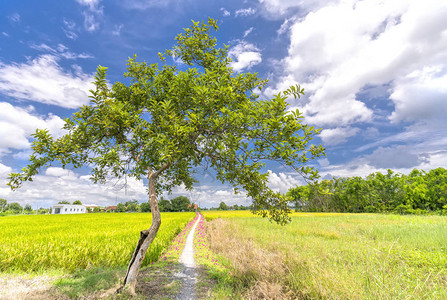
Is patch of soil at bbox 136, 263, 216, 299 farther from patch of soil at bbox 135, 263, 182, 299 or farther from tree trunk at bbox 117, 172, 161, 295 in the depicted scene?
tree trunk at bbox 117, 172, 161, 295

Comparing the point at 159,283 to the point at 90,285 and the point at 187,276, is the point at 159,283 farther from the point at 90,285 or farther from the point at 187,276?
the point at 90,285

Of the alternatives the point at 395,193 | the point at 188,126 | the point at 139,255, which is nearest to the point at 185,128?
the point at 188,126

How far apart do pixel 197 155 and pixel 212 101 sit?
7.22 ft

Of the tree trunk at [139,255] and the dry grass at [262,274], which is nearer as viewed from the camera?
the dry grass at [262,274]

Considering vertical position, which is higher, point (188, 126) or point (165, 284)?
point (188, 126)

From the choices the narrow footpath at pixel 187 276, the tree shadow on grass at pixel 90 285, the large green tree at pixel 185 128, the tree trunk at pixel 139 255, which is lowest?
the narrow footpath at pixel 187 276

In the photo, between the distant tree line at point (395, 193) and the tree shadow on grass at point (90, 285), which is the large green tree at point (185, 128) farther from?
the distant tree line at point (395, 193)

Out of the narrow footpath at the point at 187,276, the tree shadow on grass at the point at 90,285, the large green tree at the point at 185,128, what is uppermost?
the large green tree at the point at 185,128

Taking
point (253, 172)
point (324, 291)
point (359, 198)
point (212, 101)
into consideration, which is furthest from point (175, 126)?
point (359, 198)

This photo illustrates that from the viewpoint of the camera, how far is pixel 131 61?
21.8ft

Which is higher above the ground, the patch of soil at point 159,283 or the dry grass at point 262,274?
the dry grass at point 262,274

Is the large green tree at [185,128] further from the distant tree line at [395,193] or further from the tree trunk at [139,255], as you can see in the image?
the distant tree line at [395,193]

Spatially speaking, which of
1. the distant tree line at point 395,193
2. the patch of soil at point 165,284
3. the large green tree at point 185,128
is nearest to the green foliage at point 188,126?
the large green tree at point 185,128

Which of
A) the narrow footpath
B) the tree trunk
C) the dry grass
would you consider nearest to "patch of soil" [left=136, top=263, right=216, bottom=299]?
the narrow footpath
